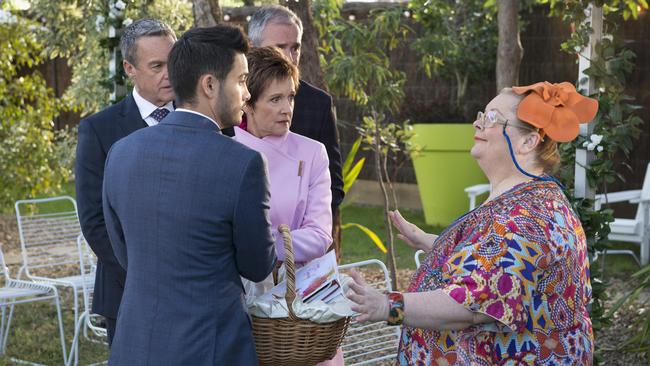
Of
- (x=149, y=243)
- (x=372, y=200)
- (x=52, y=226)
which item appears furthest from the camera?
(x=372, y=200)

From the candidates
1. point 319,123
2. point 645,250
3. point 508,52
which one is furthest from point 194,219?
point 645,250

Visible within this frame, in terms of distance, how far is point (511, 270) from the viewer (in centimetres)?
240

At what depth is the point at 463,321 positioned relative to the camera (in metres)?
2.44

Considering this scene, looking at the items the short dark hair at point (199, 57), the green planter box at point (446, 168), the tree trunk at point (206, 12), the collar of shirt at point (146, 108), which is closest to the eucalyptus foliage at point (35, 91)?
the tree trunk at point (206, 12)

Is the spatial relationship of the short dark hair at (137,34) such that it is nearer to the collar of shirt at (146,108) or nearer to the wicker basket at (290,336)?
the collar of shirt at (146,108)

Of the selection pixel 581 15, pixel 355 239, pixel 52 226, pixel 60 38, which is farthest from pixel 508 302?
pixel 60 38

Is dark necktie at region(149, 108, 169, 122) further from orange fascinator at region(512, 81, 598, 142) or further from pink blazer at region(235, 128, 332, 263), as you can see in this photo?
orange fascinator at region(512, 81, 598, 142)

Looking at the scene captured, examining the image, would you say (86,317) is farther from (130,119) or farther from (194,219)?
(194,219)

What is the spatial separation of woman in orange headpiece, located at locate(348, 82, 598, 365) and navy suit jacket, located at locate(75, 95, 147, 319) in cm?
102

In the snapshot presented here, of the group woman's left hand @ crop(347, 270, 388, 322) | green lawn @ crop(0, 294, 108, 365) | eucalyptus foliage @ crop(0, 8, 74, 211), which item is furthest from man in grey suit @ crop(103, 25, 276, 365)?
eucalyptus foliage @ crop(0, 8, 74, 211)

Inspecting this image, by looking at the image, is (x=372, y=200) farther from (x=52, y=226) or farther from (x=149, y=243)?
(x=149, y=243)

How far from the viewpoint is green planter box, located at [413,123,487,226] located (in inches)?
411

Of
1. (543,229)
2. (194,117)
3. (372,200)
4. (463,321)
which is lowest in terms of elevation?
(372,200)

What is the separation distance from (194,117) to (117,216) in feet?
1.21
